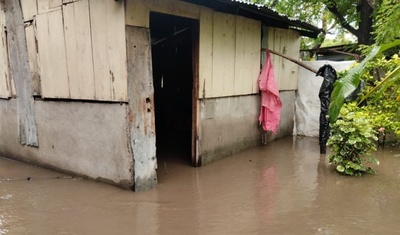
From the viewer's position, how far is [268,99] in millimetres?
7277

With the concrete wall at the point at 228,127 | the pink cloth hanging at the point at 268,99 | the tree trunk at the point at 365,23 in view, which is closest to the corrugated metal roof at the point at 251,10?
the pink cloth hanging at the point at 268,99

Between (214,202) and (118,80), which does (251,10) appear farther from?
(214,202)

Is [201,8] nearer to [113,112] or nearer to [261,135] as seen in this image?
[113,112]

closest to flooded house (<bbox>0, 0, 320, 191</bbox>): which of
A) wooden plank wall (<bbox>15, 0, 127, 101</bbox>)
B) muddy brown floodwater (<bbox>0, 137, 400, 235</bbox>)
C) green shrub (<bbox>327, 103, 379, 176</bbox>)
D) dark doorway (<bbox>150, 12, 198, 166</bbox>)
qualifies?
wooden plank wall (<bbox>15, 0, 127, 101</bbox>)

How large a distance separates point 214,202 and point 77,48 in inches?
130

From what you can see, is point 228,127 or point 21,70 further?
point 228,127

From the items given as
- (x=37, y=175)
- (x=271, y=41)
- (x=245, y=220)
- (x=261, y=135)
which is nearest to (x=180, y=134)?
(x=261, y=135)

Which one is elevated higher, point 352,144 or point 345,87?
point 345,87

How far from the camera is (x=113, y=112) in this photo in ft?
15.2

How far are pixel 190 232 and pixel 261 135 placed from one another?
4.64 m

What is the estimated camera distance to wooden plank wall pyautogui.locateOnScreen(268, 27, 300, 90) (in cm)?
794

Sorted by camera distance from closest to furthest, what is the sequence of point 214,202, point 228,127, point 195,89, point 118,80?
point 214,202 → point 118,80 → point 195,89 → point 228,127

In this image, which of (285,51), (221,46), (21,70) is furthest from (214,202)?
(285,51)

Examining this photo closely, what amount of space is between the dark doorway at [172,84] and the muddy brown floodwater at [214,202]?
2.62 metres
